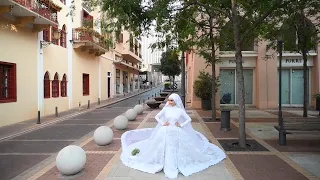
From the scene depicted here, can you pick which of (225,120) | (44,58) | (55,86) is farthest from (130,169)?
(55,86)

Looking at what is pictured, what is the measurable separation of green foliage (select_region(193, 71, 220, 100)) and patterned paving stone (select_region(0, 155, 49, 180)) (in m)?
12.7

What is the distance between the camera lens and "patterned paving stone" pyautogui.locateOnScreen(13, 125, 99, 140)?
1067 cm

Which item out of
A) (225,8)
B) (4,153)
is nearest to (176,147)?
(4,153)

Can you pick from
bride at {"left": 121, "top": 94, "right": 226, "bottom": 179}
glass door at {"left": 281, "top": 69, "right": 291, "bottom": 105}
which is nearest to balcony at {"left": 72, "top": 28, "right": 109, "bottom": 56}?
glass door at {"left": 281, "top": 69, "right": 291, "bottom": 105}

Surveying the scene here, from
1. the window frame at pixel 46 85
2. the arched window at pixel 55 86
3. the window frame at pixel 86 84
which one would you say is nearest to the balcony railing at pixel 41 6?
the window frame at pixel 46 85

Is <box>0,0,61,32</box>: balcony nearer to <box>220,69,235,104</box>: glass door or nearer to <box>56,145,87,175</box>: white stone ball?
<box>56,145,87,175</box>: white stone ball

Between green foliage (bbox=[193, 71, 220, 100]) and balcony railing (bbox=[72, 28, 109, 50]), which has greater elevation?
balcony railing (bbox=[72, 28, 109, 50])

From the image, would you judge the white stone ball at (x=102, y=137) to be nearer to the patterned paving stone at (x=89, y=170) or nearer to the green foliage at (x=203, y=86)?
the patterned paving stone at (x=89, y=170)

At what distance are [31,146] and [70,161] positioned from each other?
395cm

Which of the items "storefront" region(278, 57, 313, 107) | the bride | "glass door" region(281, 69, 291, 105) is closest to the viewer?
the bride

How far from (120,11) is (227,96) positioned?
1414 cm

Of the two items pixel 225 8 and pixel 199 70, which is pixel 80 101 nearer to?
pixel 199 70

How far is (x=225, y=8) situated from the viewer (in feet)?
34.9

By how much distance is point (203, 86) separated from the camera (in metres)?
19.0
